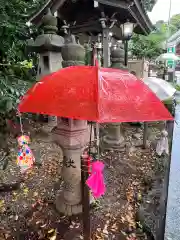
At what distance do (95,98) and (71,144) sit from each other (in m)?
1.25

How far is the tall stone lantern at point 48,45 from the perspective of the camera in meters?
5.49

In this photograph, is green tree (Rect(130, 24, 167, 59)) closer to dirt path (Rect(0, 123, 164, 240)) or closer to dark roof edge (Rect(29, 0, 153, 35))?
dark roof edge (Rect(29, 0, 153, 35))

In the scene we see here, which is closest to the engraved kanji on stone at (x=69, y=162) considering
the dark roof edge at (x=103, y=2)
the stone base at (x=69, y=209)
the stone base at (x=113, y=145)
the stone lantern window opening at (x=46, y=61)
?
the stone base at (x=69, y=209)

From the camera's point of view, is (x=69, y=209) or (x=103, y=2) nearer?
(x=69, y=209)

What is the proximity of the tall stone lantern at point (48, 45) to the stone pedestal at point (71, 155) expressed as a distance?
3.55m

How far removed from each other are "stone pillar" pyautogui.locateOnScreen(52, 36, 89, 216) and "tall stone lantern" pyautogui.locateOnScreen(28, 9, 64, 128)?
292 centimetres

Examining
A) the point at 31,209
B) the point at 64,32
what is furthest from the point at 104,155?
the point at 64,32

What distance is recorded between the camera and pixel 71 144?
111 inches

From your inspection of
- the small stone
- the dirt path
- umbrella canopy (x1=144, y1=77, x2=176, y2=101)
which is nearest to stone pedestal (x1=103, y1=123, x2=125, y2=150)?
the dirt path

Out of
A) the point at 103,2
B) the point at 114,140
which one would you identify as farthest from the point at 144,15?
the point at 114,140

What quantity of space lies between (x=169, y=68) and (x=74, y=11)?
1457 cm

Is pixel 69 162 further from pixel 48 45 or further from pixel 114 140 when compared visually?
pixel 48 45

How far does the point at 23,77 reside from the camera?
3.49 meters

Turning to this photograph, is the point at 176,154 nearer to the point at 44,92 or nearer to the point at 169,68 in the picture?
the point at 44,92
